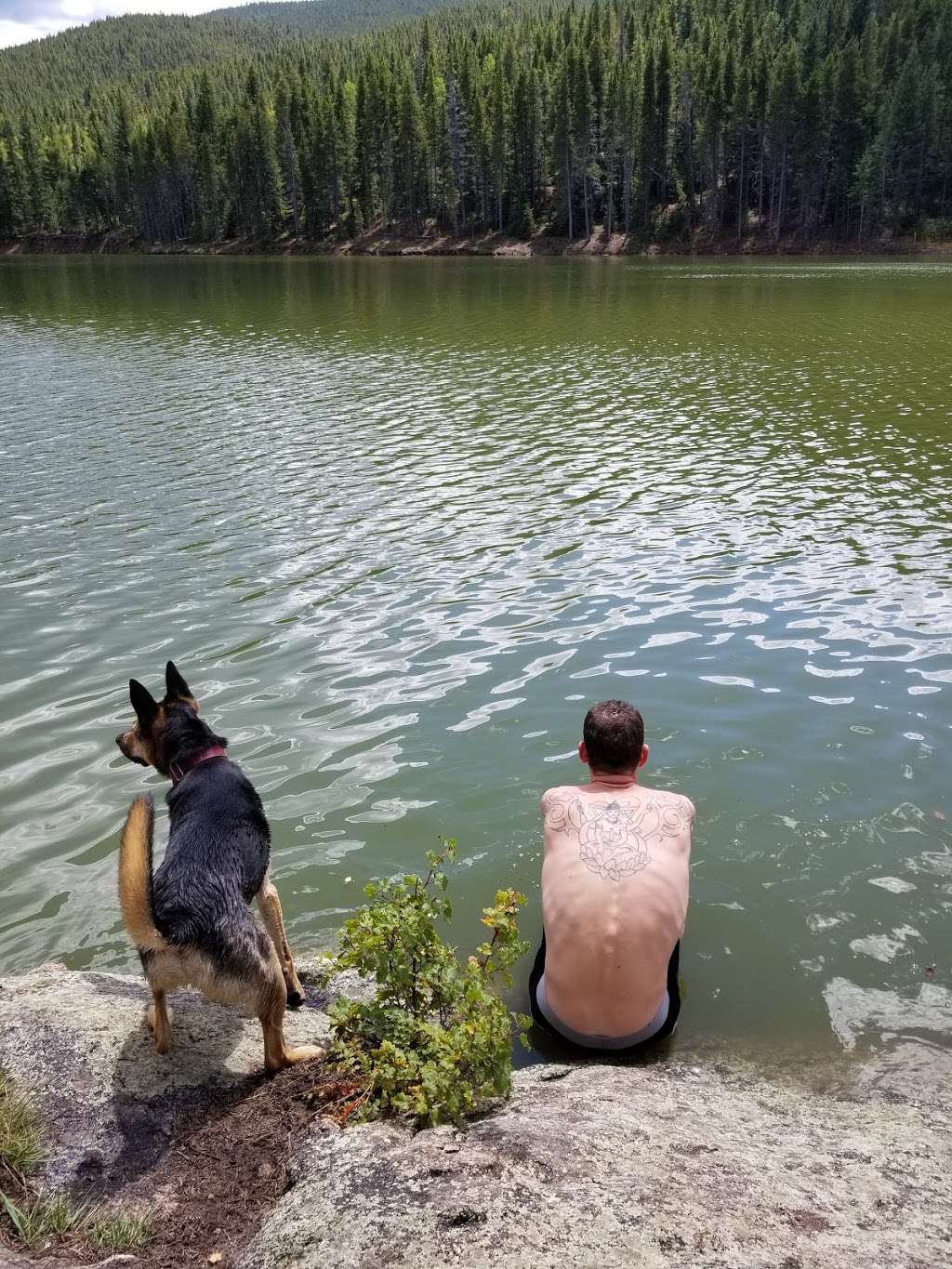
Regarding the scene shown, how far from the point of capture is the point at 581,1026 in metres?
5.17

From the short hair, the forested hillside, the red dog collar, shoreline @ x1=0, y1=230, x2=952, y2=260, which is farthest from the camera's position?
the forested hillside

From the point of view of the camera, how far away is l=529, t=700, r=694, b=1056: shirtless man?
4.76 meters

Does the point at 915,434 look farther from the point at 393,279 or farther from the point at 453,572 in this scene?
the point at 393,279

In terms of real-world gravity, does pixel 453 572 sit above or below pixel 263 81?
below

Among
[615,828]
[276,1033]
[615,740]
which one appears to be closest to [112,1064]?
[276,1033]

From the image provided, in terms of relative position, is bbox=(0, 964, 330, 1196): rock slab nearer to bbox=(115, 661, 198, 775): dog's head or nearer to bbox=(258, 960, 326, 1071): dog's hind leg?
bbox=(258, 960, 326, 1071): dog's hind leg

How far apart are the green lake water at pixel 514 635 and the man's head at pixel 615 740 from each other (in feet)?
5.96

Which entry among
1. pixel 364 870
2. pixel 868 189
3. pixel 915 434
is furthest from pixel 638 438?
pixel 868 189

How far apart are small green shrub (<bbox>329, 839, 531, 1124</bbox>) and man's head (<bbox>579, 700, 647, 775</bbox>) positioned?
93 cm

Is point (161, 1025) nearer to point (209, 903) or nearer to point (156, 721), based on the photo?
point (209, 903)

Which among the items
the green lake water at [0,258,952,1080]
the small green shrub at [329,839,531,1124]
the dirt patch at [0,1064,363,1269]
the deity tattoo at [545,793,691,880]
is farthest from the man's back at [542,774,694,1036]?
the dirt patch at [0,1064,363,1269]

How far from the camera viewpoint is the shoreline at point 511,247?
9806 centimetres

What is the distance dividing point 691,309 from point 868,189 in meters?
71.6

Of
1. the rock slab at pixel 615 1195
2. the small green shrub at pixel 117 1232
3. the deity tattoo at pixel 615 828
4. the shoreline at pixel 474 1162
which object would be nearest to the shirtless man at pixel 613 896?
the deity tattoo at pixel 615 828
